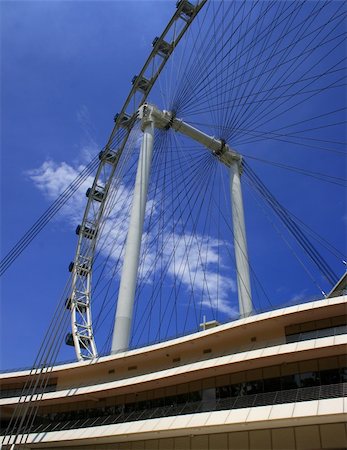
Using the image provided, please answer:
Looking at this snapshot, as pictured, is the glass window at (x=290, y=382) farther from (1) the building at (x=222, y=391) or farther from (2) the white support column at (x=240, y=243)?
(2) the white support column at (x=240, y=243)

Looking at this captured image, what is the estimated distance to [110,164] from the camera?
174 ft

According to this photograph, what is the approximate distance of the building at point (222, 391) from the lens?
20.5 metres

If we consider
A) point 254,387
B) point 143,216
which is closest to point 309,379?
point 254,387

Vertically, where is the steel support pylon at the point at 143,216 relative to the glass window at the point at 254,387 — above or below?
above

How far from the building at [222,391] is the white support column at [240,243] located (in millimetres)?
3284

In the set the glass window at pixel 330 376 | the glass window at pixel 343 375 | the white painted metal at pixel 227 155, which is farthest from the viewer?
the white painted metal at pixel 227 155

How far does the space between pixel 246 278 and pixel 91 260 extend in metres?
25.9

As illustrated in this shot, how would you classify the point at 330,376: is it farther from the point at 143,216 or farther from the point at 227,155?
the point at 227,155

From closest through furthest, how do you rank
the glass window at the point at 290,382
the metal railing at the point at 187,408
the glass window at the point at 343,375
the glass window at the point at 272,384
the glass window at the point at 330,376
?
the metal railing at the point at 187,408 < the glass window at the point at 343,375 < the glass window at the point at 330,376 < the glass window at the point at 290,382 < the glass window at the point at 272,384

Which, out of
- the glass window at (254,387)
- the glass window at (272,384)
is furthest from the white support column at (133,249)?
the glass window at (272,384)

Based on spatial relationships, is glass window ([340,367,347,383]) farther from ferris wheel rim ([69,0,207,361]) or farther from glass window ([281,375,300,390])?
ferris wheel rim ([69,0,207,361])

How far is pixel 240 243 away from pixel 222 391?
12.4 metres

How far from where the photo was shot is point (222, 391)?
2559 centimetres

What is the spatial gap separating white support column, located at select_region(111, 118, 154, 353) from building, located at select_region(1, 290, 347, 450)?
1829 millimetres
